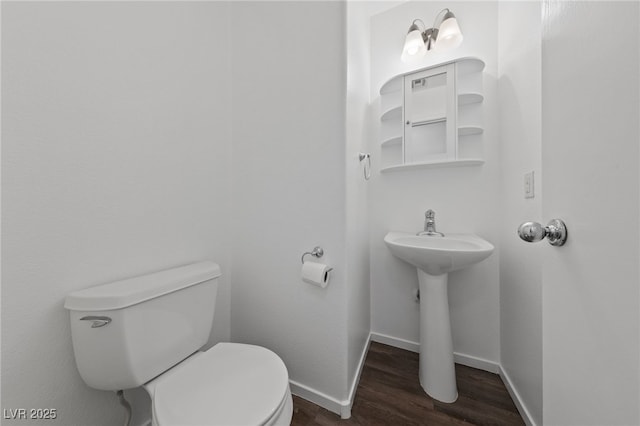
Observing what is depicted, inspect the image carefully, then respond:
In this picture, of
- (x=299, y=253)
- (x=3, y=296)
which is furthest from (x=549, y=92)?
(x=3, y=296)

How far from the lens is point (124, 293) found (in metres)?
0.69

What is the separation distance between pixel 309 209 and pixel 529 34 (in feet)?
4.26

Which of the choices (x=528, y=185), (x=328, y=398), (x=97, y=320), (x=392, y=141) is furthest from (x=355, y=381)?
(x=392, y=141)

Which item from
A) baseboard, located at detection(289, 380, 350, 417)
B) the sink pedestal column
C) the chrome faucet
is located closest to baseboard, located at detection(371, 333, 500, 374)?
the sink pedestal column

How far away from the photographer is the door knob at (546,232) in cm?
41

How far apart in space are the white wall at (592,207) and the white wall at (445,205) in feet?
3.23

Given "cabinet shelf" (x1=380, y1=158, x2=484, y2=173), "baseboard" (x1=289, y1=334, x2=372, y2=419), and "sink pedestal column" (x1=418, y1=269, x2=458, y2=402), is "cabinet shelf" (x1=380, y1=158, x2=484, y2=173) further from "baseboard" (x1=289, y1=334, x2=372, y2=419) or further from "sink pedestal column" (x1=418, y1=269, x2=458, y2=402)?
"baseboard" (x1=289, y1=334, x2=372, y2=419)

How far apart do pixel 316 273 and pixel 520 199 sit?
3.48 ft

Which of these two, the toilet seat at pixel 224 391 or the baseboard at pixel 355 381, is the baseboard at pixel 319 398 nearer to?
the baseboard at pixel 355 381

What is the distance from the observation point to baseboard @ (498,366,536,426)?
98 cm

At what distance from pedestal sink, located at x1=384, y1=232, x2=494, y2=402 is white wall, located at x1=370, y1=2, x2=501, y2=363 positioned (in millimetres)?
252

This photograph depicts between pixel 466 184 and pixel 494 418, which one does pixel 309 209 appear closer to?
pixel 466 184

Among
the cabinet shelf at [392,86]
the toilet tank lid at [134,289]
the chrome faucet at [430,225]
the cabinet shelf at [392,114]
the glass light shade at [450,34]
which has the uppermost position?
the glass light shade at [450,34]

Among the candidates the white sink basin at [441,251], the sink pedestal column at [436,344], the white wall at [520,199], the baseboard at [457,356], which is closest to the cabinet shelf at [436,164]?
the white wall at [520,199]
